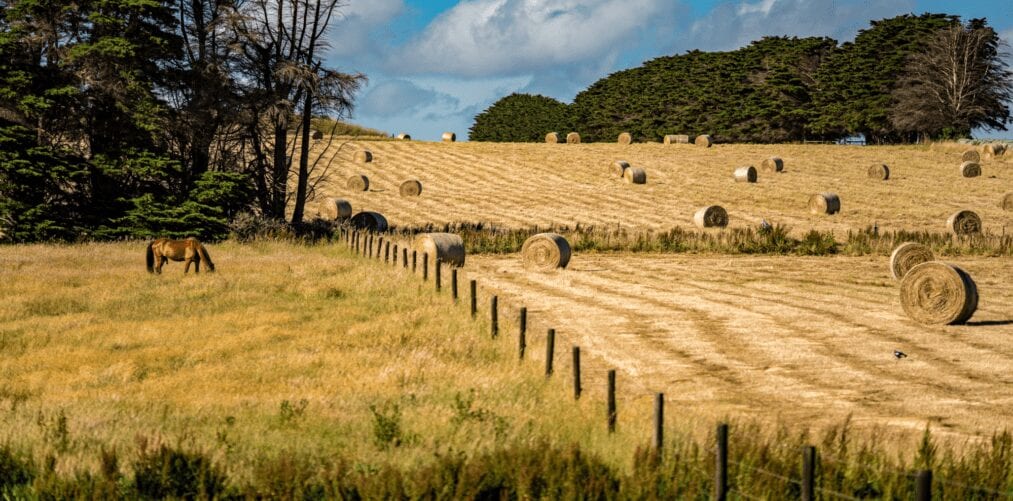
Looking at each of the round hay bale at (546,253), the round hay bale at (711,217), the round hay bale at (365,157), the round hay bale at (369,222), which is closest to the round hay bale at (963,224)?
the round hay bale at (711,217)

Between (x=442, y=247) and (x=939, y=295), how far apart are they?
1382 cm

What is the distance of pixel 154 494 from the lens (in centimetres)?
923

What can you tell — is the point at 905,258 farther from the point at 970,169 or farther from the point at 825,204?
the point at 970,169

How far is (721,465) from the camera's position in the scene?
8.90 m

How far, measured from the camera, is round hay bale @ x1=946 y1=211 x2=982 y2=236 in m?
40.0

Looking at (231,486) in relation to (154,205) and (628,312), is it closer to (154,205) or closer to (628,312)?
(628,312)

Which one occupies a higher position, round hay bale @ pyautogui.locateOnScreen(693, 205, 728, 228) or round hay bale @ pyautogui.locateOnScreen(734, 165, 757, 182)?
round hay bale @ pyautogui.locateOnScreen(734, 165, 757, 182)

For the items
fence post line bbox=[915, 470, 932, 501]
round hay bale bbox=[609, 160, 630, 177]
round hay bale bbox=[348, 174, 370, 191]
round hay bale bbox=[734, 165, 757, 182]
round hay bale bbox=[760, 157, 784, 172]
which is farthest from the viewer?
round hay bale bbox=[760, 157, 784, 172]

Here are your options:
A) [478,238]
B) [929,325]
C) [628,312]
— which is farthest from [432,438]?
[478,238]

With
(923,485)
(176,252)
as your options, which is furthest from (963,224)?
(923,485)

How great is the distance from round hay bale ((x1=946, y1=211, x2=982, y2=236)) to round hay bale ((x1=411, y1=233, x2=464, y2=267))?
74.0ft

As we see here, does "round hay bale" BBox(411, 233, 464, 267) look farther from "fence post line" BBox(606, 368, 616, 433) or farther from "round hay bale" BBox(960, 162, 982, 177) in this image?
"round hay bale" BBox(960, 162, 982, 177)

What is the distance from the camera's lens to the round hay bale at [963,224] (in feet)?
131

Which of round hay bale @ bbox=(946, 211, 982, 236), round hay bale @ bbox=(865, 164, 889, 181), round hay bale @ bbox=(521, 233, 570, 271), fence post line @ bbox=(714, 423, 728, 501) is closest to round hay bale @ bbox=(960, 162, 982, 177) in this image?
round hay bale @ bbox=(865, 164, 889, 181)
